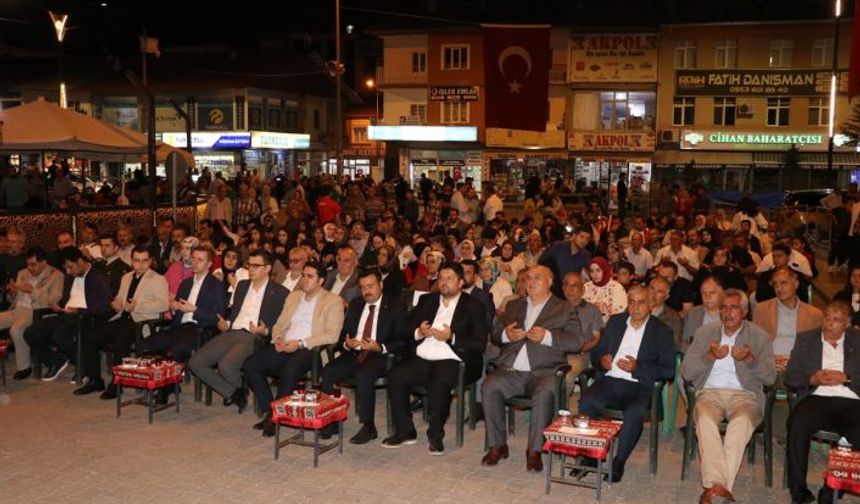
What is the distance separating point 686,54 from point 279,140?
842 inches

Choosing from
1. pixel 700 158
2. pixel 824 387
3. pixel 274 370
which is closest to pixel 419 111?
pixel 700 158

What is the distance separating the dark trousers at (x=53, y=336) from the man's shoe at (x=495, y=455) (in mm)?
5043

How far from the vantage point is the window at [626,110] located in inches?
1501

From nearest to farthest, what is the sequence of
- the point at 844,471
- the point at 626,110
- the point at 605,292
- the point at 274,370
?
the point at 844,471 → the point at 274,370 → the point at 605,292 → the point at 626,110

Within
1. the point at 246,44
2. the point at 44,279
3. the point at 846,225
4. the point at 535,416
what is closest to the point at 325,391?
the point at 535,416

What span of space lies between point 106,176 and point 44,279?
35.2 meters

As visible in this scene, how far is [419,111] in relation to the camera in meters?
40.6

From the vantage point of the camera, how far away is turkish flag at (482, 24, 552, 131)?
15.4 metres

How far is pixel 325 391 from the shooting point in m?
7.65

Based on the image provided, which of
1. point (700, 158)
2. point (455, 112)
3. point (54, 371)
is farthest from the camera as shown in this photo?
point (455, 112)

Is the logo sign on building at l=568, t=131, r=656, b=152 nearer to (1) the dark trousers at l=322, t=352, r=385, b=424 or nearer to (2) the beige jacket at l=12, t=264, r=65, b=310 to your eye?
(2) the beige jacket at l=12, t=264, r=65, b=310

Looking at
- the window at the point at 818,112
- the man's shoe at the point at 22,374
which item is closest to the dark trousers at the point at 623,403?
the man's shoe at the point at 22,374

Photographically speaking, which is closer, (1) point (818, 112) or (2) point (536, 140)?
(1) point (818, 112)

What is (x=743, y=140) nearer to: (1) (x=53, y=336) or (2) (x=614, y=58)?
A: (2) (x=614, y=58)
